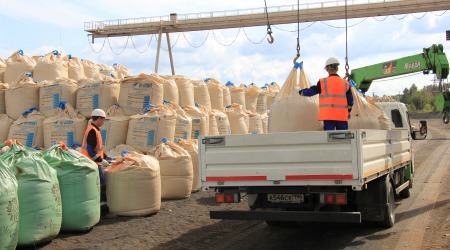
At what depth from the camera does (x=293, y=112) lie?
5945 millimetres

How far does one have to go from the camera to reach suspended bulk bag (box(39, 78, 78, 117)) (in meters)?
8.62

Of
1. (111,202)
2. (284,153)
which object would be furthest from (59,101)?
(284,153)

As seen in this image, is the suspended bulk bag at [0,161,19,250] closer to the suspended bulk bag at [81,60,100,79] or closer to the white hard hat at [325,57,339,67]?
the white hard hat at [325,57,339,67]

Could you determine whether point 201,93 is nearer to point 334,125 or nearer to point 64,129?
point 64,129

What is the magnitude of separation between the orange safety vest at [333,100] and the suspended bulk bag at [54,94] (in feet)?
15.2

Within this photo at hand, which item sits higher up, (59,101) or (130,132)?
(59,101)

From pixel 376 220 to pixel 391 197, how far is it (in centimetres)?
56

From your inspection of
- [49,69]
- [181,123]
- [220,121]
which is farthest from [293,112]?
[49,69]

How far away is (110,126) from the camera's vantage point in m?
8.51

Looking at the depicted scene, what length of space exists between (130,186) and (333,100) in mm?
2884

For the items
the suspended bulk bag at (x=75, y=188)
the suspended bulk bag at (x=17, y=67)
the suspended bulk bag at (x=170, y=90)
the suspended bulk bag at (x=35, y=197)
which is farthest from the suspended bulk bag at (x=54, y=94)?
the suspended bulk bag at (x=35, y=197)

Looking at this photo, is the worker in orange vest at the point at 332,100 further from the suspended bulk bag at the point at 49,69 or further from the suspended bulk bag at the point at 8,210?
the suspended bulk bag at the point at 49,69

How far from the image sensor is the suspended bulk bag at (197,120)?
9.55 metres

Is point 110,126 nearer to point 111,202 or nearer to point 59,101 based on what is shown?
point 59,101
